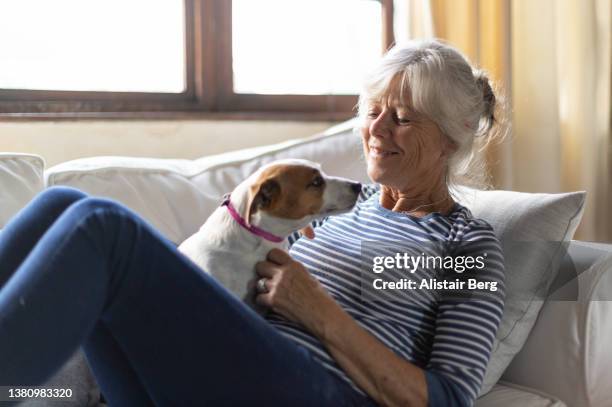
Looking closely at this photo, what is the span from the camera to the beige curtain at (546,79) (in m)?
2.16

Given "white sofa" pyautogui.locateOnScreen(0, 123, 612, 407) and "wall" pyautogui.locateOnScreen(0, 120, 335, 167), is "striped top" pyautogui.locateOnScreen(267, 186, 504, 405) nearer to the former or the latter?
"white sofa" pyautogui.locateOnScreen(0, 123, 612, 407)

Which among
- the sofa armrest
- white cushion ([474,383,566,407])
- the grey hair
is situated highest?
the grey hair

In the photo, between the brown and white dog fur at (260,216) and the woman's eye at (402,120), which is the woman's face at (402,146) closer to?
the woman's eye at (402,120)

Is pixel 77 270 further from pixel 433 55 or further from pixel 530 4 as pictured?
pixel 530 4

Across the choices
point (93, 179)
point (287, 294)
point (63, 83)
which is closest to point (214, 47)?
point (63, 83)

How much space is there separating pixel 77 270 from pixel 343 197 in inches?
23.7

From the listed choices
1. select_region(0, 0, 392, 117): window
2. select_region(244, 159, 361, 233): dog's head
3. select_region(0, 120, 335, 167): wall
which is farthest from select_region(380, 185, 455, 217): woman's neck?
select_region(0, 0, 392, 117): window

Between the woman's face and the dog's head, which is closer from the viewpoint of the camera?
the dog's head

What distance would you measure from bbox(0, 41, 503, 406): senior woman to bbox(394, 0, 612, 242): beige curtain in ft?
2.48

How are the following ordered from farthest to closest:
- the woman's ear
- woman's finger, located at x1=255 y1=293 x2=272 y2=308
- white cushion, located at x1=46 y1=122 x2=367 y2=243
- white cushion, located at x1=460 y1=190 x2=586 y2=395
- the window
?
the window
white cushion, located at x1=46 y1=122 x2=367 y2=243
the woman's ear
white cushion, located at x1=460 y1=190 x2=586 y2=395
woman's finger, located at x1=255 y1=293 x2=272 y2=308

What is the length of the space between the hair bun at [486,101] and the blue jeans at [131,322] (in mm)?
671

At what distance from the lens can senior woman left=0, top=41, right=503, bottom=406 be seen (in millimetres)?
994

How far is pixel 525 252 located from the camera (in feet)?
4.80

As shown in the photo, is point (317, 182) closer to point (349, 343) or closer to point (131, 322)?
point (349, 343)
